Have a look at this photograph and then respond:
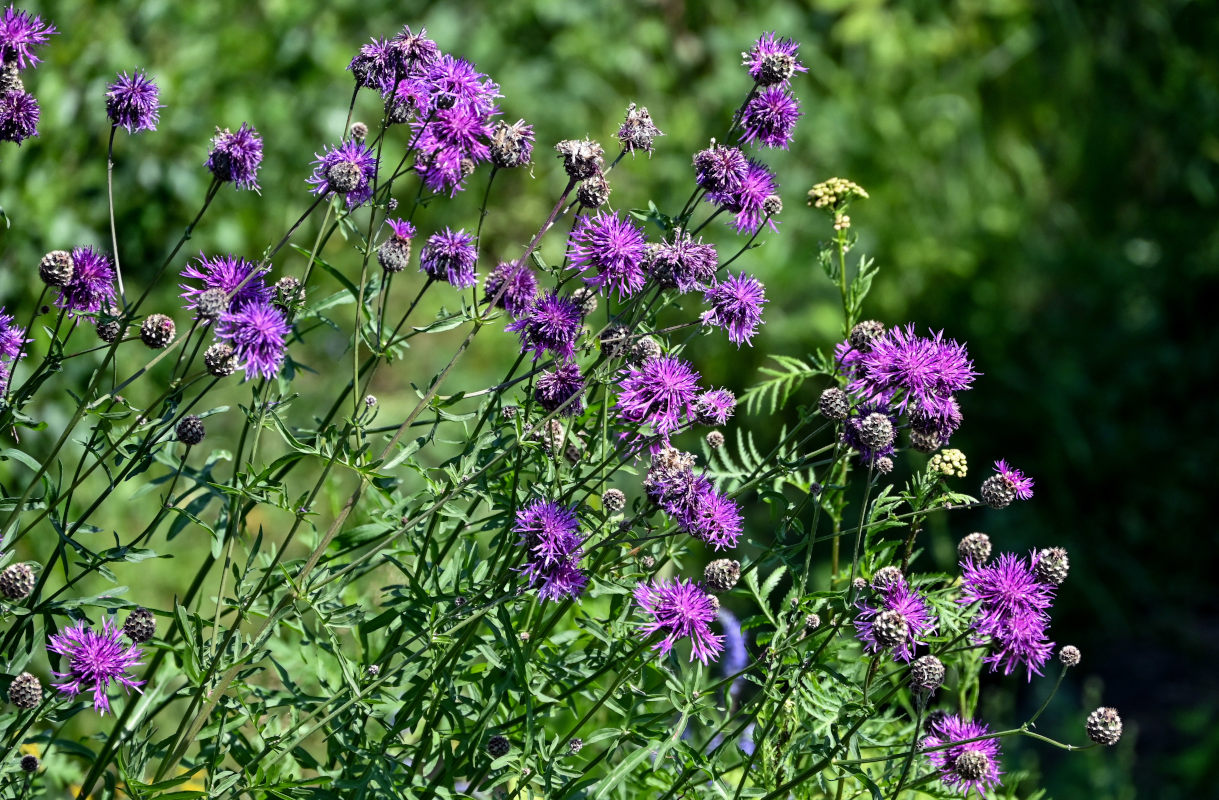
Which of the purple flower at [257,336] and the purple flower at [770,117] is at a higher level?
the purple flower at [770,117]

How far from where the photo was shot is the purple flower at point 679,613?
1.55 m

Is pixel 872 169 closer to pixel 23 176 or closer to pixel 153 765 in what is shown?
pixel 23 176

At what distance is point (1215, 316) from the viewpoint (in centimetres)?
490

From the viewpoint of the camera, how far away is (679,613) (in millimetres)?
1553

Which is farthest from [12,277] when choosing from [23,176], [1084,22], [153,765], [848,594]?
[1084,22]

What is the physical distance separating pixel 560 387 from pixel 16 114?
815 mm

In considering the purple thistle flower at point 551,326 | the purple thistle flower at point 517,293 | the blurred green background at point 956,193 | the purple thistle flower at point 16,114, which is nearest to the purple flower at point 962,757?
the purple thistle flower at point 551,326

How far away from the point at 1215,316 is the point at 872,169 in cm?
149

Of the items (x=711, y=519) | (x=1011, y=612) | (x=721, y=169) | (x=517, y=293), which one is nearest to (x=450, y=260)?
(x=517, y=293)

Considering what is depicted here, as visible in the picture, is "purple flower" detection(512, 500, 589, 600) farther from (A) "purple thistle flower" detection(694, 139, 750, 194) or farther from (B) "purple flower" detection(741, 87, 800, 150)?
(B) "purple flower" detection(741, 87, 800, 150)

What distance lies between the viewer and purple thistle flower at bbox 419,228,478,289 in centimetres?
167

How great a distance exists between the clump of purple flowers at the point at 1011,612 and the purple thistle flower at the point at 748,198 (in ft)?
1.79

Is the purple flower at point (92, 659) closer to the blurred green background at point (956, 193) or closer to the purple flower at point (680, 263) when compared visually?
the purple flower at point (680, 263)

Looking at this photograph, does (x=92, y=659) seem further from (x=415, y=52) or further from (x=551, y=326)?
(x=415, y=52)
